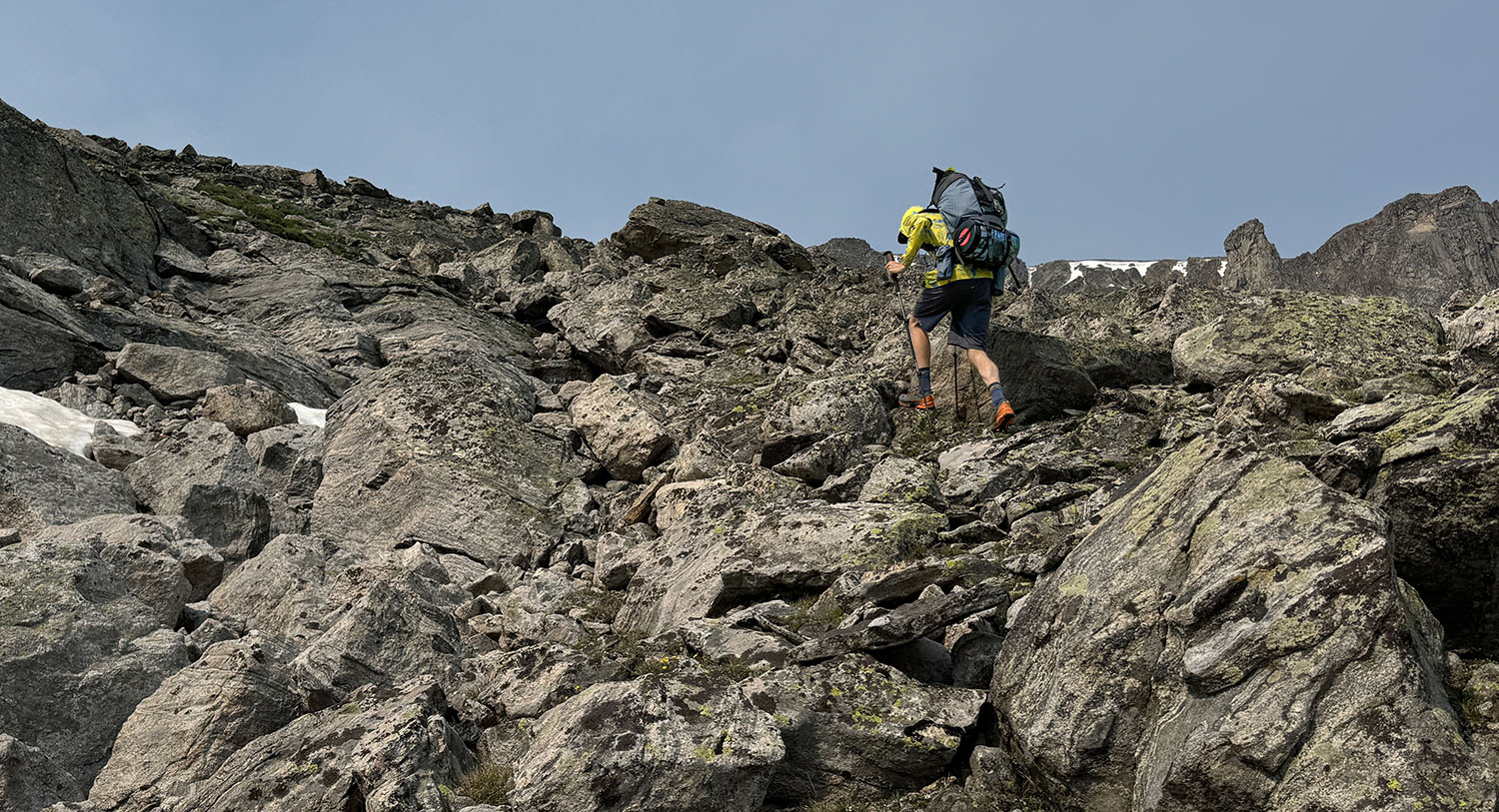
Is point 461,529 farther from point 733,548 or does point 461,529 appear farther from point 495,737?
point 495,737

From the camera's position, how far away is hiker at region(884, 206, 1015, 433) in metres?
15.4

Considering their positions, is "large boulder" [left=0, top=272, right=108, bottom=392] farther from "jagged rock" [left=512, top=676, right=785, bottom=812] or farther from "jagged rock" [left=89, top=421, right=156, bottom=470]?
"jagged rock" [left=512, top=676, right=785, bottom=812]

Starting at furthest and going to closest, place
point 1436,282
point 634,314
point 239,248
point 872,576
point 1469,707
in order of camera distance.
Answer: point 1436,282 → point 239,248 → point 634,314 → point 872,576 → point 1469,707

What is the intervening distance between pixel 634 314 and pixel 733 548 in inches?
642

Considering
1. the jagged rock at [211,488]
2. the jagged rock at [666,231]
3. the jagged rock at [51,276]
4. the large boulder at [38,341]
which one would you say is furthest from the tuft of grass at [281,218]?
the jagged rock at [211,488]

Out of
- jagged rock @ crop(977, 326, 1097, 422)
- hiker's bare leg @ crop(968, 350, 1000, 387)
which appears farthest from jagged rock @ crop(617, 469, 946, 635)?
jagged rock @ crop(977, 326, 1097, 422)

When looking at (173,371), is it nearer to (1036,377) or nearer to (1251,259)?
(1036,377)

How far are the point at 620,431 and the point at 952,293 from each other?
7.90 m

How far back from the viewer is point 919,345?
16.7 m

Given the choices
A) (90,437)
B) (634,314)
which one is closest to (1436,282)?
(634,314)

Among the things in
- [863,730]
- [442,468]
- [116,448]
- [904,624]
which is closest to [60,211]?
[116,448]

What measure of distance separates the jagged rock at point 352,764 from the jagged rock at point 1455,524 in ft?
27.5

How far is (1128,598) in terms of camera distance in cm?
781

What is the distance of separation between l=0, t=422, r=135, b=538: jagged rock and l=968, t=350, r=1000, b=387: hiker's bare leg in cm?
1564
